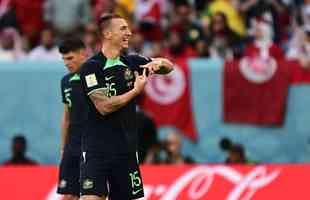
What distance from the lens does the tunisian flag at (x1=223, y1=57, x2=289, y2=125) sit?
1625cm

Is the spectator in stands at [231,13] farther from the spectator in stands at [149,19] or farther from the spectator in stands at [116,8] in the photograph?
the spectator in stands at [116,8]

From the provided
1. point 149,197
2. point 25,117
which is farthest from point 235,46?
point 149,197

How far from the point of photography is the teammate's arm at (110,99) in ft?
31.7

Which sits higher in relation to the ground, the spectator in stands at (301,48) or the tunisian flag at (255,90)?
the spectator in stands at (301,48)

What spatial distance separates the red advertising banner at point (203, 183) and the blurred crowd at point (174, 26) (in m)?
3.73

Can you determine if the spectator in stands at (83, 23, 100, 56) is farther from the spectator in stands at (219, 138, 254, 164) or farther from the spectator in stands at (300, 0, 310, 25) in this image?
the spectator in stands at (300, 0, 310, 25)

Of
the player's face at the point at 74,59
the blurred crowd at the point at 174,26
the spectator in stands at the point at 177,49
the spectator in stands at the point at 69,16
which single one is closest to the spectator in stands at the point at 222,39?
the blurred crowd at the point at 174,26

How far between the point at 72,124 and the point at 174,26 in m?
6.36

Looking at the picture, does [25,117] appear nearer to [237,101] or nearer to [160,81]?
[160,81]

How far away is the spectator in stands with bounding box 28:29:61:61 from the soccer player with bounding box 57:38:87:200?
5.58 m

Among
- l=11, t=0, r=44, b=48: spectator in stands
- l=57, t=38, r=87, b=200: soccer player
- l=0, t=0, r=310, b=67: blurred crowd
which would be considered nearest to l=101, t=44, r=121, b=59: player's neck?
l=57, t=38, r=87, b=200: soccer player

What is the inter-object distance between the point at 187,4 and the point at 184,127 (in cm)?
230

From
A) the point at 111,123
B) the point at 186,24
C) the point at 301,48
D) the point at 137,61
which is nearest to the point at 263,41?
the point at 301,48

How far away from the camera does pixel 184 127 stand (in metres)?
16.8
